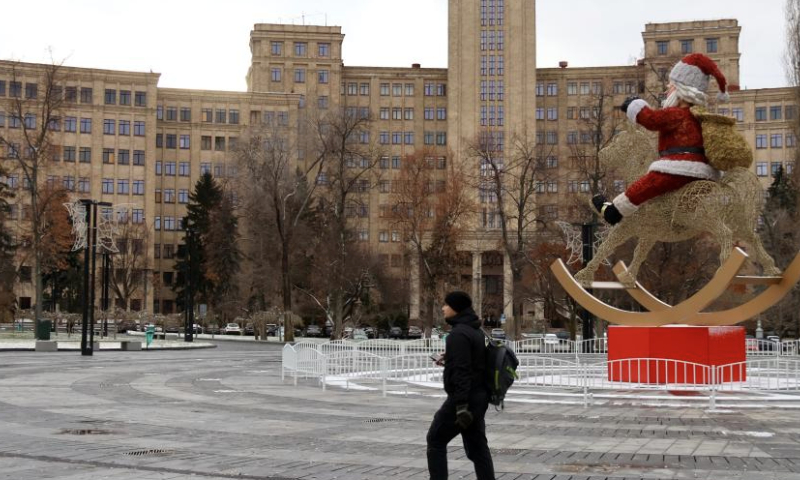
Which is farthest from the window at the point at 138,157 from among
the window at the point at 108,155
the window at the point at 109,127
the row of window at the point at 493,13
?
the row of window at the point at 493,13

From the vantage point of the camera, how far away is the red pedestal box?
19938 mm

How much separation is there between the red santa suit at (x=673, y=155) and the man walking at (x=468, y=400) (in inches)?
541

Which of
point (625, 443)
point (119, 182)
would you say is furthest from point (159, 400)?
point (119, 182)

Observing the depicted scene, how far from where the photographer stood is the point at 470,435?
733 cm

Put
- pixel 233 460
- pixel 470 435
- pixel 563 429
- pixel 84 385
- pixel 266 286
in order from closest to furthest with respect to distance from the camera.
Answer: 1. pixel 470 435
2. pixel 233 460
3. pixel 563 429
4. pixel 84 385
5. pixel 266 286

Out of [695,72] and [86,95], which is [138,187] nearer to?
[86,95]

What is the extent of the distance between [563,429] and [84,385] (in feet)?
39.5

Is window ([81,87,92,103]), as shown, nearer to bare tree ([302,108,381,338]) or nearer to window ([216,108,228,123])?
window ([216,108,228,123])

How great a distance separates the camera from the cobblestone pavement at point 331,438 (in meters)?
9.17

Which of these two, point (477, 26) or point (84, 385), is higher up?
point (477, 26)

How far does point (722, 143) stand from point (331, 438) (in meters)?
11.9

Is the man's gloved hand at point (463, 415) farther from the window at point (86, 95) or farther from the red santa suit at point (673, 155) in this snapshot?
the window at point (86, 95)

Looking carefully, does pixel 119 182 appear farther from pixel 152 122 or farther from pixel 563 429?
pixel 563 429

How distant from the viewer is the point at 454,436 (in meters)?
7.31
